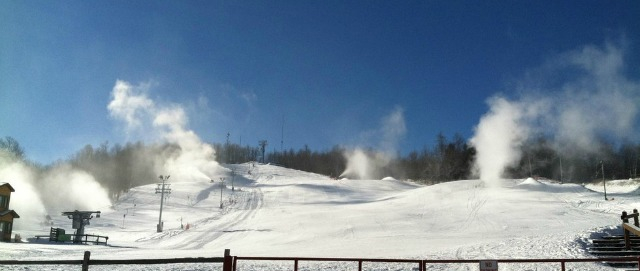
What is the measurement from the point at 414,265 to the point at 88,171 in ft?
470

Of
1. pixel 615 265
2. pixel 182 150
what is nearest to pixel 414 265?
pixel 615 265

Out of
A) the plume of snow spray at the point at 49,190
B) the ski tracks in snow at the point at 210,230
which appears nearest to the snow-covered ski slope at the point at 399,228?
the ski tracks in snow at the point at 210,230

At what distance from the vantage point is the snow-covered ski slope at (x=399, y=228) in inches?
1032

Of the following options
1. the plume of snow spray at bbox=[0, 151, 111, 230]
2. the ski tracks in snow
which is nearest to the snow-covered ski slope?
the ski tracks in snow

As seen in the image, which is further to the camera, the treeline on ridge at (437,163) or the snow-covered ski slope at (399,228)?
the treeline on ridge at (437,163)

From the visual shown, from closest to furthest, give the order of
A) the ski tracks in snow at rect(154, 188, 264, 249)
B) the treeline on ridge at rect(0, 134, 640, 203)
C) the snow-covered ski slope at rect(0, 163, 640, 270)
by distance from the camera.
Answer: the snow-covered ski slope at rect(0, 163, 640, 270) < the ski tracks in snow at rect(154, 188, 264, 249) < the treeline on ridge at rect(0, 134, 640, 203)

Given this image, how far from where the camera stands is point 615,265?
63.9 feet

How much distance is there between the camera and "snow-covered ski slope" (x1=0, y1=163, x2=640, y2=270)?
2622cm

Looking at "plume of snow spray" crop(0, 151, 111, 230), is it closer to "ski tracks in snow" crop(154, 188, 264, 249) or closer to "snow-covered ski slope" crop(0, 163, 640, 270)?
"snow-covered ski slope" crop(0, 163, 640, 270)

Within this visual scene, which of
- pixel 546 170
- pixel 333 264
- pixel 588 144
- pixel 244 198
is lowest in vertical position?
pixel 333 264

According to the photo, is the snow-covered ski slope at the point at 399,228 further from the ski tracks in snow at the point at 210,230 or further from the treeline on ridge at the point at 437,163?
the treeline on ridge at the point at 437,163

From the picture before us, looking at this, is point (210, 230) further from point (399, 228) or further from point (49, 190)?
point (49, 190)

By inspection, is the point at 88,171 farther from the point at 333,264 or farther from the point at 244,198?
the point at 333,264

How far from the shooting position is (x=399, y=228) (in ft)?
127
